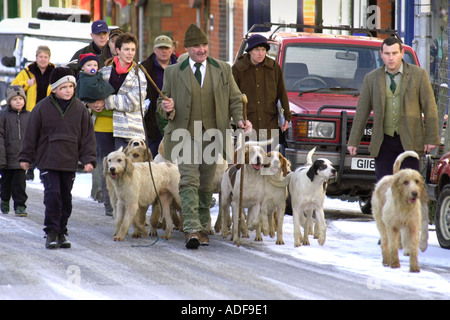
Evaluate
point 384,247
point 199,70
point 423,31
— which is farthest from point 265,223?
point 423,31

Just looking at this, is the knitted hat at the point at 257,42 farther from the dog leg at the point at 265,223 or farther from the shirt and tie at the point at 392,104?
the dog leg at the point at 265,223

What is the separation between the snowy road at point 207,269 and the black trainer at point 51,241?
0.35ft

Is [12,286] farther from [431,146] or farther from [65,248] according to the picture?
[431,146]

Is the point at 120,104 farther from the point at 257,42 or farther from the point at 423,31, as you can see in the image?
the point at 423,31

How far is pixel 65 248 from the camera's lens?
10.5 m

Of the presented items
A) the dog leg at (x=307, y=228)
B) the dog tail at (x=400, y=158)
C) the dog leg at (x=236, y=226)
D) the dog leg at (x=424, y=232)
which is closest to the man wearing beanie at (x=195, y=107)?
the dog leg at (x=236, y=226)

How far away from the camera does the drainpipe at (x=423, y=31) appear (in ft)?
49.8

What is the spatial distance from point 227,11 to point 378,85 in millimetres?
20259

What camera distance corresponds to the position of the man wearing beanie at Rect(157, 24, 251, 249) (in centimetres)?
1074

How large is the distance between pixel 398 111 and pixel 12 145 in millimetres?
5285

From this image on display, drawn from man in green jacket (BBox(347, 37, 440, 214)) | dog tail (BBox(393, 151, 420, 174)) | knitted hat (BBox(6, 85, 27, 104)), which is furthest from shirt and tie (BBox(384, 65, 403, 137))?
knitted hat (BBox(6, 85, 27, 104))

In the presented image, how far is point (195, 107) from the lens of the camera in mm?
10789

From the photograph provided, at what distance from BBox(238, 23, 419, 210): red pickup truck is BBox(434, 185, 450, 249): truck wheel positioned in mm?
2125
